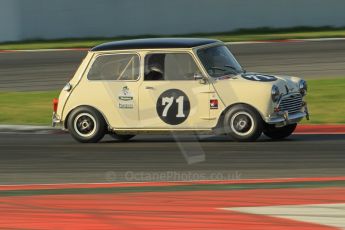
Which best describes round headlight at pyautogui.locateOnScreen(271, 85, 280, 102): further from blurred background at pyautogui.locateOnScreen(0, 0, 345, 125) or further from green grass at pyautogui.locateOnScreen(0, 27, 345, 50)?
green grass at pyautogui.locateOnScreen(0, 27, 345, 50)

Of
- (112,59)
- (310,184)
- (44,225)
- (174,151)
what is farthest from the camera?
(112,59)

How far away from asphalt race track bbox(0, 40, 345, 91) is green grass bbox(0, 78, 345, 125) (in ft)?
5.58

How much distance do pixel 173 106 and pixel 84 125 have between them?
4.76ft

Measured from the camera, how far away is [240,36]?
114 ft

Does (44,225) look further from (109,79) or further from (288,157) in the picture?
(109,79)

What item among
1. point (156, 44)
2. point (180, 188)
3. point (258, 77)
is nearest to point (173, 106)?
point (156, 44)

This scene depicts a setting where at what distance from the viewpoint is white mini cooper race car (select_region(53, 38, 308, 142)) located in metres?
12.8

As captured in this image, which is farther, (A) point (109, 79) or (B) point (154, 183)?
(A) point (109, 79)

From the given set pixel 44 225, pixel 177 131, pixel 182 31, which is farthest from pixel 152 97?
pixel 182 31

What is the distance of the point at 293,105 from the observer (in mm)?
13039

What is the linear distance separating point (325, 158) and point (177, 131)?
7.79 ft

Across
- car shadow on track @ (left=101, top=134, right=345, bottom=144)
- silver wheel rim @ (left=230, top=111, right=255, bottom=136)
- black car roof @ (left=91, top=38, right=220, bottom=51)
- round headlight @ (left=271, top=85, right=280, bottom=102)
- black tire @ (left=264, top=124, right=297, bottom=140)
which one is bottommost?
car shadow on track @ (left=101, top=134, right=345, bottom=144)

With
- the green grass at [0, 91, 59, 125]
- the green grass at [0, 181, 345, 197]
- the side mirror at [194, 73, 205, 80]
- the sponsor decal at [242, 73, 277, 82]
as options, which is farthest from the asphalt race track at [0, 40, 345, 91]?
the green grass at [0, 181, 345, 197]

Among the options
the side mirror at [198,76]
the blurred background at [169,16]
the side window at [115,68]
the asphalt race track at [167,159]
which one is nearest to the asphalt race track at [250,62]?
the blurred background at [169,16]
